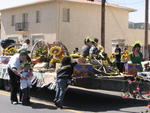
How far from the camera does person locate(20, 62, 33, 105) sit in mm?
10766

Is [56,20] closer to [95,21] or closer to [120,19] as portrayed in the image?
[95,21]

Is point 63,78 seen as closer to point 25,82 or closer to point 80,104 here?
point 25,82

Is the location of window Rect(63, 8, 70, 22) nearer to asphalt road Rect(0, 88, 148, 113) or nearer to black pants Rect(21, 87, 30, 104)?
asphalt road Rect(0, 88, 148, 113)

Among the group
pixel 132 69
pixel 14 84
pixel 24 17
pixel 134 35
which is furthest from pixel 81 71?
pixel 134 35

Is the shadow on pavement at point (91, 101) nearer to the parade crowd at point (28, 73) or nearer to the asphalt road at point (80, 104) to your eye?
the asphalt road at point (80, 104)

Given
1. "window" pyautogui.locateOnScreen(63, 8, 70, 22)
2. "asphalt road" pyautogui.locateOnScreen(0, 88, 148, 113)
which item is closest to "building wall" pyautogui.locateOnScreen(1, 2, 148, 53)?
"window" pyautogui.locateOnScreen(63, 8, 70, 22)

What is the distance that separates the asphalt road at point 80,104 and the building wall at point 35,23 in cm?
2546

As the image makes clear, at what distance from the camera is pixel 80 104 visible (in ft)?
36.7

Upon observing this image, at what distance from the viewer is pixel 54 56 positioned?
1300 centimetres

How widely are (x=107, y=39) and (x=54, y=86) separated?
33205 mm

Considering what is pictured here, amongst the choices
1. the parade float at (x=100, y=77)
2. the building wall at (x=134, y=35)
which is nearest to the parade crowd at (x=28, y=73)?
the parade float at (x=100, y=77)

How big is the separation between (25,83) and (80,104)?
178 cm

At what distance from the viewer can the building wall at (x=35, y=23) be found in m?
39.0

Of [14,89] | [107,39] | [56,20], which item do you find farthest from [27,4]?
[14,89]
